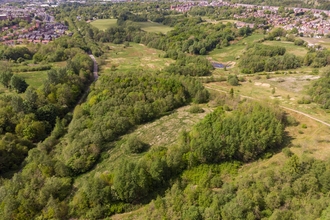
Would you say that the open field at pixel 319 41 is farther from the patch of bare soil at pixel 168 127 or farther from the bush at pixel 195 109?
the bush at pixel 195 109

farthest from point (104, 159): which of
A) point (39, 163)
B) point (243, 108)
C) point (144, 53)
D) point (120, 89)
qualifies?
point (144, 53)

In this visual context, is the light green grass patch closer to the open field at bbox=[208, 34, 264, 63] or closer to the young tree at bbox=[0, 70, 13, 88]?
the young tree at bbox=[0, 70, 13, 88]

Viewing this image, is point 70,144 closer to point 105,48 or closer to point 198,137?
point 198,137

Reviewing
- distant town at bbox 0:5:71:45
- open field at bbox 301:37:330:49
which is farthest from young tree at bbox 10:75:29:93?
open field at bbox 301:37:330:49

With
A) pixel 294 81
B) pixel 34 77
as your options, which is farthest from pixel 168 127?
pixel 34 77

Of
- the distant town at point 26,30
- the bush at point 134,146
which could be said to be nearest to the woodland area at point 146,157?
the bush at point 134,146

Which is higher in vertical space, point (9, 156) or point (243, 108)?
point (243, 108)
